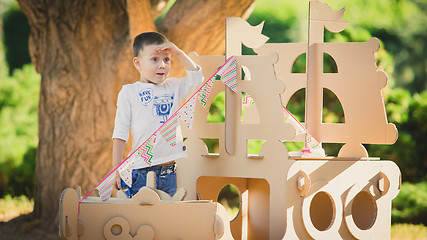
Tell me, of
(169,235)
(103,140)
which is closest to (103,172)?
(103,140)

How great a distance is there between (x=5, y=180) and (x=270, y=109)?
168 inches

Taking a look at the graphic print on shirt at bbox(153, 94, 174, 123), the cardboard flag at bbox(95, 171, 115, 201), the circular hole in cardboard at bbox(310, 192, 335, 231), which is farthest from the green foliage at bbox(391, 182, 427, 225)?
the cardboard flag at bbox(95, 171, 115, 201)

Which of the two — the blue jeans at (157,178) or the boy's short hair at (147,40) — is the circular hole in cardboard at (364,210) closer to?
the blue jeans at (157,178)

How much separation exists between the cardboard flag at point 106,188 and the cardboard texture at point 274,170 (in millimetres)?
48

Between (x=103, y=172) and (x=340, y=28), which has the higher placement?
(x=340, y=28)

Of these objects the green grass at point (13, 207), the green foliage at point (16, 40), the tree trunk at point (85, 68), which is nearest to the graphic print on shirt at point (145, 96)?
the tree trunk at point (85, 68)

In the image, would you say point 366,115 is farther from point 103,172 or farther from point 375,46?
point 103,172

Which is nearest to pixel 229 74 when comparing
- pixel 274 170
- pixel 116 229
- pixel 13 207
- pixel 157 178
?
pixel 274 170

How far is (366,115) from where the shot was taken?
2.98 m

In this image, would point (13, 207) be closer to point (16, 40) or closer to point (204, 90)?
point (204, 90)

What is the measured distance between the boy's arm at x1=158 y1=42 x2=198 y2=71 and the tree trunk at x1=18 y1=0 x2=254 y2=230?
146cm

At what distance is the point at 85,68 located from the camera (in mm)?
4281

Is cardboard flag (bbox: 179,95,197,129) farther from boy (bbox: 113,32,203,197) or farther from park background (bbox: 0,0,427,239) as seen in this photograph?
park background (bbox: 0,0,427,239)

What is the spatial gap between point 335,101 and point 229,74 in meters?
3.27
